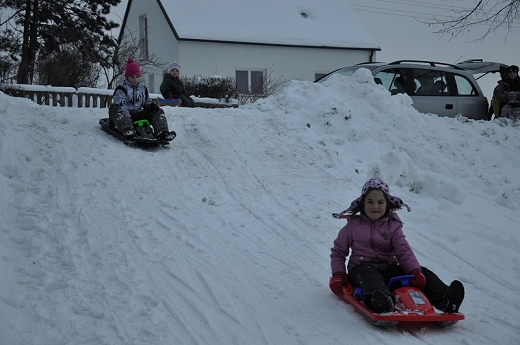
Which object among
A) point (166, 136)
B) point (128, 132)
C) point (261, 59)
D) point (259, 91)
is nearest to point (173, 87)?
point (166, 136)

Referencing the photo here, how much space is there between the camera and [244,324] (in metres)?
4.51

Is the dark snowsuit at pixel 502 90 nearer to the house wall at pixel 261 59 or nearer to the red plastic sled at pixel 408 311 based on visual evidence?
the red plastic sled at pixel 408 311

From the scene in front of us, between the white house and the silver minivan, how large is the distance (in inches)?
356

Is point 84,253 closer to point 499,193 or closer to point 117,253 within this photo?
point 117,253

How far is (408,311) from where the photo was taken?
14.6 ft

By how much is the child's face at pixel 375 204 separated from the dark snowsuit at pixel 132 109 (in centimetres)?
451

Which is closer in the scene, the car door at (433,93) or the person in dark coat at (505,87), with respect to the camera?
the car door at (433,93)

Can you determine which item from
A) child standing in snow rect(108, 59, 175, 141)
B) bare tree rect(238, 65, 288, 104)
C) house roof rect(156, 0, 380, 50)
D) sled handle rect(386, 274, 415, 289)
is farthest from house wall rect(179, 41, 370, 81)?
sled handle rect(386, 274, 415, 289)

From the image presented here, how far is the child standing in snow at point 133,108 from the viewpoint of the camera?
29.1 feet

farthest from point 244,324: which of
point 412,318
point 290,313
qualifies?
point 412,318

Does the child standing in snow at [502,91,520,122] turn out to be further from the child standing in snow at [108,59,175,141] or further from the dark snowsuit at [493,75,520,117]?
the child standing in snow at [108,59,175,141]

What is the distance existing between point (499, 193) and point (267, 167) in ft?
11.1

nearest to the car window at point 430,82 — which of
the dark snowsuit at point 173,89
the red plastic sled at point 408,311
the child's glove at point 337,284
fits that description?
the dark snowsuit at point 173,89

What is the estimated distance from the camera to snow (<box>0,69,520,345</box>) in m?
4.52
